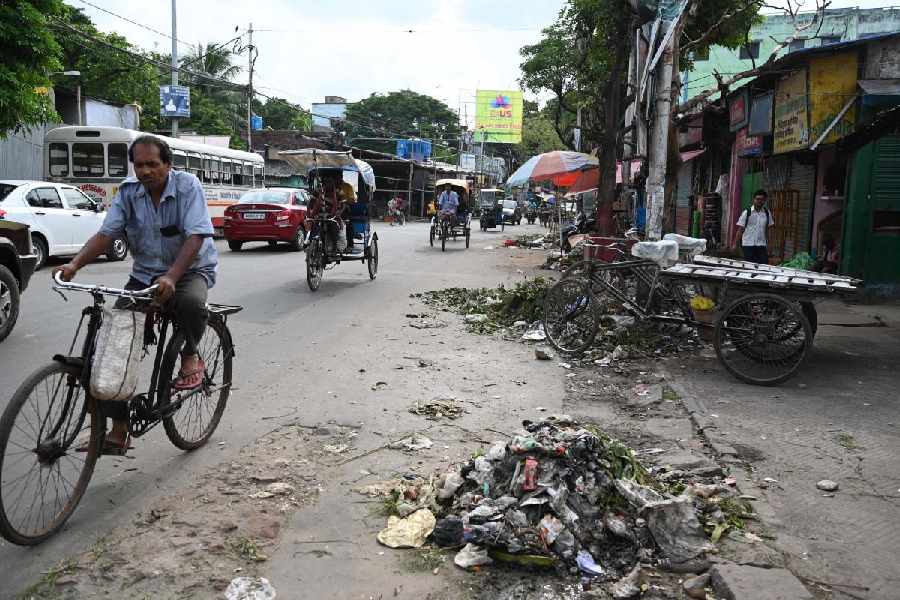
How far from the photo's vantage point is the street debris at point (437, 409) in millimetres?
5516

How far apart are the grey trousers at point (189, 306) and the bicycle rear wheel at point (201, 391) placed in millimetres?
53

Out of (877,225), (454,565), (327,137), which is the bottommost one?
(454,565)

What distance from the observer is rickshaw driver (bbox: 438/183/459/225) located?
913 inches

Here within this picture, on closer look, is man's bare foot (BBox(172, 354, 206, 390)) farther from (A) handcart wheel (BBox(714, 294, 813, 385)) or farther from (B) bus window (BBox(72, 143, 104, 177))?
(B) bus window (BBox(72, 143, 104, 177))

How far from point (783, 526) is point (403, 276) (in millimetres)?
11585

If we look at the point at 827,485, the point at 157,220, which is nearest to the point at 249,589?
the point at 157,220

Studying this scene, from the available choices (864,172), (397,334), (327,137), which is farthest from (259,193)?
(327,137)

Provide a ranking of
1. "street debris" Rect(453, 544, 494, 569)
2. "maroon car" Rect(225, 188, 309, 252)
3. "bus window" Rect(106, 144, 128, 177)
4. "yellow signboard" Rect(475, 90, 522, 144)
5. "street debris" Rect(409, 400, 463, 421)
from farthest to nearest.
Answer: "yellow signboard" Rect(475, 90, 522, 144) < "bus window" Rect(106, 144, 128, 177) < "maroon car" Rect(225, 188, 309, 252) < "street debris" Rect(409, 400, 463, 421) < "street debris" Rect(453, 544, 494, 569)

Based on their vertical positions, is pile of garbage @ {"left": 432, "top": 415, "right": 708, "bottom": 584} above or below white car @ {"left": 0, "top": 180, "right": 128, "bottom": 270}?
below

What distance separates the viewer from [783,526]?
3.69 meters

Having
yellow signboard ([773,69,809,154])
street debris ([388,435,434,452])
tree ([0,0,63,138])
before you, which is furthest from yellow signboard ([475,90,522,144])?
street debris ([388,435,434,452])

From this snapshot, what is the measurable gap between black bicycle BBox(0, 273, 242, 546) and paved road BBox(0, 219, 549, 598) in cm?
16

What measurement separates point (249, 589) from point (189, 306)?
5.49ft

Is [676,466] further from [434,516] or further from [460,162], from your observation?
[460,162]
